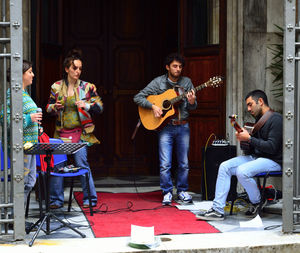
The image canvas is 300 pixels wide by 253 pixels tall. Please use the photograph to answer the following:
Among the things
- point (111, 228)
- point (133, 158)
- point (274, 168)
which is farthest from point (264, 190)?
point (133, 158)

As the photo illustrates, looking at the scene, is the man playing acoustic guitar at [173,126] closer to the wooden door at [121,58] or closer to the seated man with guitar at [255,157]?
the seated man with guitar at [255,157]

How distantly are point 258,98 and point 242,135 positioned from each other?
0.49 metres

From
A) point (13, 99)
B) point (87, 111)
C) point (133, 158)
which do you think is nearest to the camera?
point (13, 99)

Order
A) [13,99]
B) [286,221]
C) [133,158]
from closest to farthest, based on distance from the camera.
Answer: [13,99]
[286,221]
[133,158]

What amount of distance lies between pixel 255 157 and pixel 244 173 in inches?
15.5

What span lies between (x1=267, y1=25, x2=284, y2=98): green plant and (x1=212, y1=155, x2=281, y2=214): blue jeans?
1682 mm

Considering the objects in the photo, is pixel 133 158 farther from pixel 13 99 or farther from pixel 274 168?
pixel 13 99

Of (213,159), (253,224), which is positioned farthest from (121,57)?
(253,224)

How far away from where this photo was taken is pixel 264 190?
6652 millimetres

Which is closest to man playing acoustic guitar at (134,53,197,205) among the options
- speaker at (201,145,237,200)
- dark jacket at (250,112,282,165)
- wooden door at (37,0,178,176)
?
speaker at (201,145,237,200)

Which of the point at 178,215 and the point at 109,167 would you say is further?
the point at 109,167

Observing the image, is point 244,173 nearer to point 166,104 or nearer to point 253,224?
point 253,224

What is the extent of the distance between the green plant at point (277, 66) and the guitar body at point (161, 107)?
1530 millimetres

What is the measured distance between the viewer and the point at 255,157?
685 centimetres
